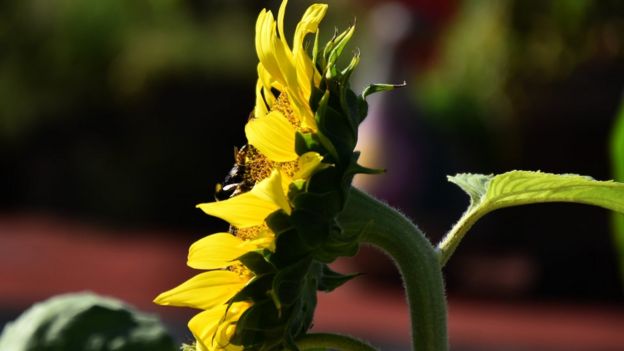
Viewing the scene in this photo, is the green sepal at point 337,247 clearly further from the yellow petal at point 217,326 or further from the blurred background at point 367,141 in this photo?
the blurred background at point 367,141

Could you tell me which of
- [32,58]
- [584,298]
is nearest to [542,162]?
[584,298]

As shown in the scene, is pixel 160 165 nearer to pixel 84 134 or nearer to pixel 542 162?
pixel 84 134

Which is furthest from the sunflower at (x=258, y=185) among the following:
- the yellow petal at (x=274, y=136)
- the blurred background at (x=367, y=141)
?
the blurred background at (x=367, y=141)

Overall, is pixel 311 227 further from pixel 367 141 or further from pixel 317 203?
pixel 367 141

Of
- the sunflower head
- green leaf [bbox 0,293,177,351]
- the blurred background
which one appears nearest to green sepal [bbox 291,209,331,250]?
the sunflower head

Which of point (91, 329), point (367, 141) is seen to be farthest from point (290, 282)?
point (367, 141)

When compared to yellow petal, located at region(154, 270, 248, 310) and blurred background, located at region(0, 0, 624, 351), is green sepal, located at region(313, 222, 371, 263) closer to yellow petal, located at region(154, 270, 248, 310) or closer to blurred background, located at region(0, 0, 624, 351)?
yellow petal, located at region(154, 270, 248, 310)
